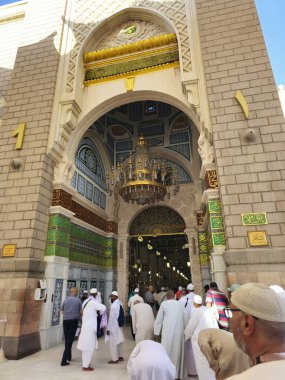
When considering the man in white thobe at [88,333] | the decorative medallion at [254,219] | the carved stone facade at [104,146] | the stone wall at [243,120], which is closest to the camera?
the man in white thobe at [88,333]

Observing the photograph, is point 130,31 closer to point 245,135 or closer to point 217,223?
point 245,135

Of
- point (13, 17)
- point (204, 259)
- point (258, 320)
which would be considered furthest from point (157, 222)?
point (13, 17)

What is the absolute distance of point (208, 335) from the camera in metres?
1.69

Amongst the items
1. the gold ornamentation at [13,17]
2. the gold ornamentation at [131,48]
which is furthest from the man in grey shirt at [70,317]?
the gold ornamentation at [13,17]

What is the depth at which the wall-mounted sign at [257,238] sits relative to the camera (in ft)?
12.9

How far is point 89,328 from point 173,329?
4.09 ft

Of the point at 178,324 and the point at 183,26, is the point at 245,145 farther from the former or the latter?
the point at 183,26

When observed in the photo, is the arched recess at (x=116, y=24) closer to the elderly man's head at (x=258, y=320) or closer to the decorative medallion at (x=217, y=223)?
the decorative medallion at (x=217, y=223)

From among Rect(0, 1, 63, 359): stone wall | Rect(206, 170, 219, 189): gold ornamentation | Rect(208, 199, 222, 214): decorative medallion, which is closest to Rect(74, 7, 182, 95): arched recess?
Rect(0, 1, 63, 359): stone wall

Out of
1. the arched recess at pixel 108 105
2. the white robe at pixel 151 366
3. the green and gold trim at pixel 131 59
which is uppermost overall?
the green and gold trim at pixel 131 59

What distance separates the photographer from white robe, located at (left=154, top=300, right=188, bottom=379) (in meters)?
3.28

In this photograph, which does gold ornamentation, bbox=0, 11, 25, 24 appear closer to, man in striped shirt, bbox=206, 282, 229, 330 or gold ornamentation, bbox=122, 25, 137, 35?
gold ornamentation, bbox=122, 25, 137, 35

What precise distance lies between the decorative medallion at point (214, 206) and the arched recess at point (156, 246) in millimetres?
3887

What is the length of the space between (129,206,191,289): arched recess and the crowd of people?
4607 mm
